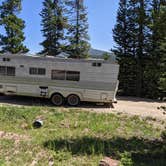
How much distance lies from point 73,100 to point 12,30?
542 inches

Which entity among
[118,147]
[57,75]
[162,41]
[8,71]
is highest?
[162,41]

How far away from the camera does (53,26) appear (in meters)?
31.1

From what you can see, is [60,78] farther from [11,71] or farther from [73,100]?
[11,71]

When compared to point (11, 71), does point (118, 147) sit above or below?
below

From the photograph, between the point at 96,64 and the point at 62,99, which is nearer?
the point at 96,64

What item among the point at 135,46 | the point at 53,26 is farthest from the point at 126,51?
the point at 53,26

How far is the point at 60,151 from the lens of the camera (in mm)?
9078

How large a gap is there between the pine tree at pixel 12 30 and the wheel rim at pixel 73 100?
501 inches

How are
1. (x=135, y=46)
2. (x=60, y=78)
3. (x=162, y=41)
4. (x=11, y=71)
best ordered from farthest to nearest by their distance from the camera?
1. (x=135, y=46)
2. (x=11, y=71)
3. (x=60, y=78)
4. (x=162, y=41)

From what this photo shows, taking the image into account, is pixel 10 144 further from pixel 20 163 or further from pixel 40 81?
pixel 40 81

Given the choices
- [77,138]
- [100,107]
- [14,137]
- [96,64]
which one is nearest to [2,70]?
[96,64]

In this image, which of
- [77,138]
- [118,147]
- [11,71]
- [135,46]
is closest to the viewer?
[118,147]

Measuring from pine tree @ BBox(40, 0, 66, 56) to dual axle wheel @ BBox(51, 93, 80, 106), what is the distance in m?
13.3

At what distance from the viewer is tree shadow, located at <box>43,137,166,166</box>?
884 centimetres
